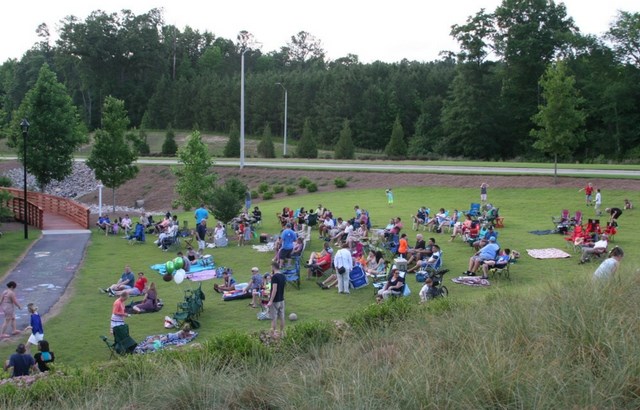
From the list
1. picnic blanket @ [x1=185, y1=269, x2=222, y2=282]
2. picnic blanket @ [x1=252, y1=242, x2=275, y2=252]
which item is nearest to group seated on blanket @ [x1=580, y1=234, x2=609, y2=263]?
picnic blanket @ [x1=252, y1=242, x2=275, y2=252]

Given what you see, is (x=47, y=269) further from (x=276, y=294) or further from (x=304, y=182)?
(x=304, y=182)

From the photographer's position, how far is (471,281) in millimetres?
17516

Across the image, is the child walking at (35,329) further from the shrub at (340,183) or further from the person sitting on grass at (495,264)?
the shrub at (340,183)

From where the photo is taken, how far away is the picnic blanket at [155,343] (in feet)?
42.2

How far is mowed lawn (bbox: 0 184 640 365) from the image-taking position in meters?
14.1

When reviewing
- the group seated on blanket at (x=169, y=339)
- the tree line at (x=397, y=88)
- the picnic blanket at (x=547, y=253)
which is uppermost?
the tree line at (x=397, y=88)

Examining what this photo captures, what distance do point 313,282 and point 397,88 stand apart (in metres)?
74.6

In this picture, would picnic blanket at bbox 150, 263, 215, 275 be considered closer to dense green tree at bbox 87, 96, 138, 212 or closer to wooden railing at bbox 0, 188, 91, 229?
wooden railing at bbox 0, 188, 91, 229

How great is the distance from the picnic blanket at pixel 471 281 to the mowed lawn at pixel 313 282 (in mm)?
219

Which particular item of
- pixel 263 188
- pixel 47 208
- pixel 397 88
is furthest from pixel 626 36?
pixel 47 208

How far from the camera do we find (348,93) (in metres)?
90.8

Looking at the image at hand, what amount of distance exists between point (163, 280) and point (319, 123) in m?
74.1

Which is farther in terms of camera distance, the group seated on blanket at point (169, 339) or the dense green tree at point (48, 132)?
the dense green tree at point (48, 132)

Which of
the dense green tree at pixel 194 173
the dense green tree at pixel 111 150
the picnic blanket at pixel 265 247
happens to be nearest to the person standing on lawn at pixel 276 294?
the picnic blanket at pixel 265 247
